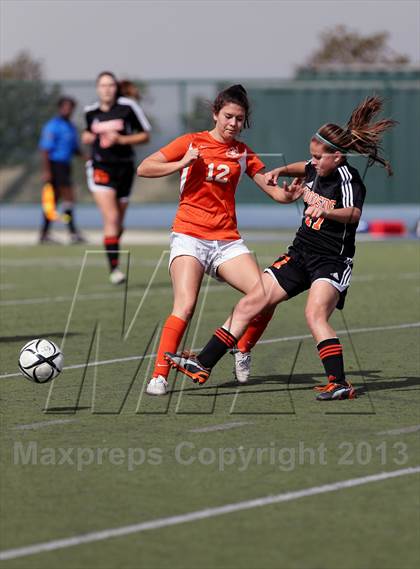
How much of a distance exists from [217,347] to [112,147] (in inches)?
299

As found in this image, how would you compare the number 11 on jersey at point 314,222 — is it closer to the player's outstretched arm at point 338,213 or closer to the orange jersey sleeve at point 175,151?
the player's outstretched arm at point 338,213

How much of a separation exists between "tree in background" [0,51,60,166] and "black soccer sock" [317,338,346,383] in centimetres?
2495

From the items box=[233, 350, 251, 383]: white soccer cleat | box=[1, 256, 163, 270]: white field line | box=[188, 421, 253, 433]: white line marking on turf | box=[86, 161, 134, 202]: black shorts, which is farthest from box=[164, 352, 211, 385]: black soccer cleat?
box=[1, 256, 163, 270]: white field line

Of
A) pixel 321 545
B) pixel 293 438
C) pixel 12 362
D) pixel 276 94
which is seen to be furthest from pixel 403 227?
pixel 321 545

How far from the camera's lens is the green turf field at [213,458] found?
5.84 meters

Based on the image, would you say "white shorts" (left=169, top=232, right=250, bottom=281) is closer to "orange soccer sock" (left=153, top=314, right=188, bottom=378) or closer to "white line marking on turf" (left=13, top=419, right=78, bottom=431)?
"orange soccer sock" (left=153, top=314, right=188, bottom=378)

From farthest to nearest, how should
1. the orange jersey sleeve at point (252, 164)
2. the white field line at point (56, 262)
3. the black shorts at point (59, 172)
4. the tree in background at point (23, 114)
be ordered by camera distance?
the tree in background at point (23, 114)
the black shorts at point (59, 172)
the white field line at point (56, 262)
the orange jersey sleeve at point (252, 164)

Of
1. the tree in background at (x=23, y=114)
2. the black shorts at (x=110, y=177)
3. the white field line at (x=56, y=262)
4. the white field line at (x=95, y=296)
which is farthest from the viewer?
the tree in background at (x=23, y=114)

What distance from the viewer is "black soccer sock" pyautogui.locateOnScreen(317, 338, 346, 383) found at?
910 centimetres

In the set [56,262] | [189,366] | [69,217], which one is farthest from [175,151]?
[69,217]

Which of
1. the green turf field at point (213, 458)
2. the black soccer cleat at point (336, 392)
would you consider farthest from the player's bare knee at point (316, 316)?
the green turf field at point (213, 458)

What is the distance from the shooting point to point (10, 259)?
855 inches

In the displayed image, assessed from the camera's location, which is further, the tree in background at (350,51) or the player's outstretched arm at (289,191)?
the tree in background at (350,51)

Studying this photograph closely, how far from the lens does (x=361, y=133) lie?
368 inches
